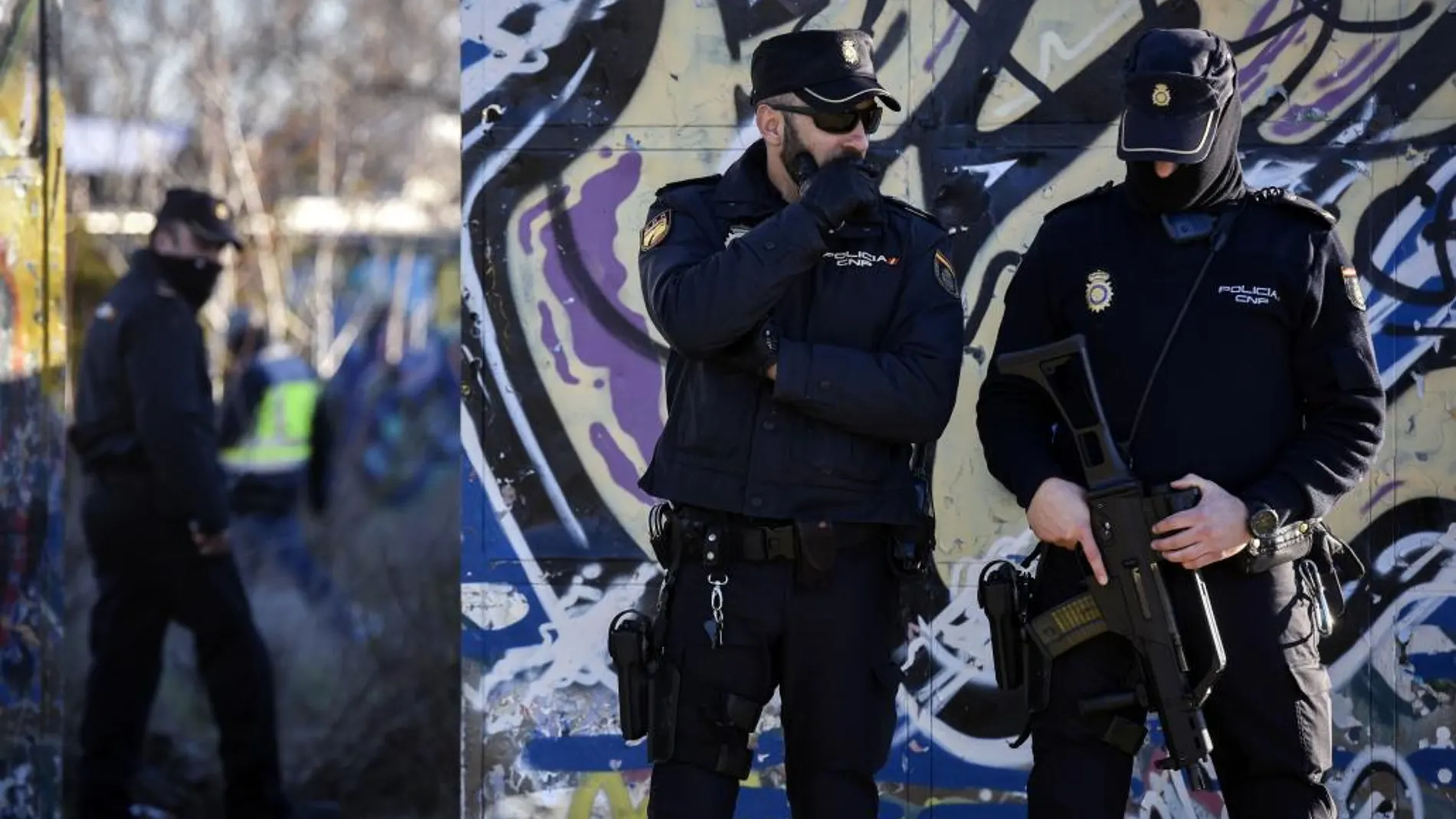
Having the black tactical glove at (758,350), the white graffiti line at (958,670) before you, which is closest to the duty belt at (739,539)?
the black tactical glove at (758,350)

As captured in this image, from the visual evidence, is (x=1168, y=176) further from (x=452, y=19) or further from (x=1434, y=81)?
(x=452, y=19)

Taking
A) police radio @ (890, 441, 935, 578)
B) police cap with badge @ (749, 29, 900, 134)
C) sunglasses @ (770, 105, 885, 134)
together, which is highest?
police cap with badge @ (749, 29, 900, 134)

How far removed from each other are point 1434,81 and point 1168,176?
1.34 metres

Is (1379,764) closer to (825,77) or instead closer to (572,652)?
(572,652)

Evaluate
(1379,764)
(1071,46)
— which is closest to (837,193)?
(1071,46)

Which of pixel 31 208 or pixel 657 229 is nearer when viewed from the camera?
pixel 657 229

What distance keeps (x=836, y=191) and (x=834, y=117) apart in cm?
21

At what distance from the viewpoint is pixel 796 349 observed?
3068 mm

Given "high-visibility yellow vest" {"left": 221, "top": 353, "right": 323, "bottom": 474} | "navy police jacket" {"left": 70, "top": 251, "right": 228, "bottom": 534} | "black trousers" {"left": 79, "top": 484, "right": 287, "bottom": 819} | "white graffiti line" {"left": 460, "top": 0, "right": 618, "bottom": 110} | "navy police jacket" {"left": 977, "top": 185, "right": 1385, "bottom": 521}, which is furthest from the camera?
"high-visibility yellow vest" {"left": 221, "top": 353, "right": 323, "bottom": 474}

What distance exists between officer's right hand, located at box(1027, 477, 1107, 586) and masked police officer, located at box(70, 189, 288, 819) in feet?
11.2

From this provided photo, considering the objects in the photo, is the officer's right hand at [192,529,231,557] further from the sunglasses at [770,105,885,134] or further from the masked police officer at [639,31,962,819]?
the sunglasses at [770,105,885,134]

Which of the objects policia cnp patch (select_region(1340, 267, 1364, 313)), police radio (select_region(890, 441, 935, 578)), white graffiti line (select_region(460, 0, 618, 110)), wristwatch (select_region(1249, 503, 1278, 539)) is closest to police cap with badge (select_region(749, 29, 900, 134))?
police radio (select_region(890, 441, 935, 578))

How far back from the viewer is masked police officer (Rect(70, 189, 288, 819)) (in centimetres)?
571

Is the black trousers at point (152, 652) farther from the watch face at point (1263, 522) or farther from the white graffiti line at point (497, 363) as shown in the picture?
the watch face at point (1263, 522)
